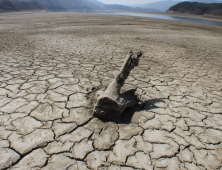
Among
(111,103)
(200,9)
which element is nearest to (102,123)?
(111,103)

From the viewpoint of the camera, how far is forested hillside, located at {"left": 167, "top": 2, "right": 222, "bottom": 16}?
36.5m

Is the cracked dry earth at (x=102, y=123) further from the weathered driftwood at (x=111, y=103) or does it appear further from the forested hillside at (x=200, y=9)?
the forested hillside at (x=200, y=9)

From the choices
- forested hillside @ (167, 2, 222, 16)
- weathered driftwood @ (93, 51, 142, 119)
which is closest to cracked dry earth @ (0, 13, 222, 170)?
weathered driftwood @ (93, 51, 142, 119)

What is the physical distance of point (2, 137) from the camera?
1352 mm

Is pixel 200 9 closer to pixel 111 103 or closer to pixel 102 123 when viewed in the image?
pixel 111 103

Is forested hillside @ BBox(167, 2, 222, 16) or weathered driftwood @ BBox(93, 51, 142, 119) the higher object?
forested hillside @ BBox(167, 2, 222, 16)

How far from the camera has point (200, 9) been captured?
134 feet

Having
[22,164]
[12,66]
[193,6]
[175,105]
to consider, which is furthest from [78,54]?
[193,6]

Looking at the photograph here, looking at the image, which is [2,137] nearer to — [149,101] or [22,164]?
[22,164]

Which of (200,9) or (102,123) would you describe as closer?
(102,123)

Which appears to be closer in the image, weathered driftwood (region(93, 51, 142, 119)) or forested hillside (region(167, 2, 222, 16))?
weathered driftwood (region(93, 51, 142, 119))

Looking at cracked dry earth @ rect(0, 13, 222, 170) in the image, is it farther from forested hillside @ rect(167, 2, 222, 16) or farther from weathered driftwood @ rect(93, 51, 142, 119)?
forested hillside @ rect(167, 2, 222, 16)

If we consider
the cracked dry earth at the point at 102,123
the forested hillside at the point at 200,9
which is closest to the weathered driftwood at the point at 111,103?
the cracked dry earth at the point at 102,123

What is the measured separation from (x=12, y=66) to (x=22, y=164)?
2557 mm
